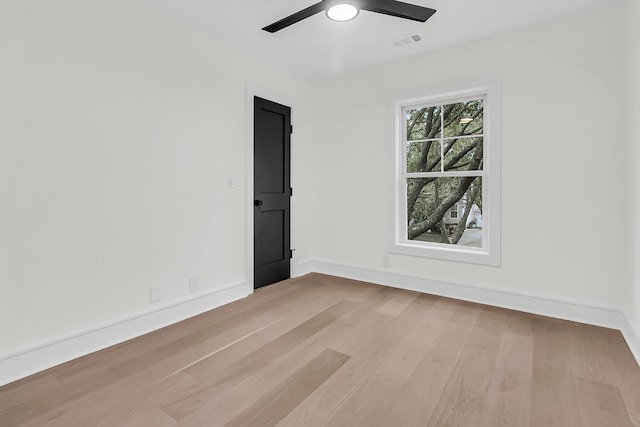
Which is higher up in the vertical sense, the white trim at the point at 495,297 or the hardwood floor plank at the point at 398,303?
the white trim at the point at 495,297

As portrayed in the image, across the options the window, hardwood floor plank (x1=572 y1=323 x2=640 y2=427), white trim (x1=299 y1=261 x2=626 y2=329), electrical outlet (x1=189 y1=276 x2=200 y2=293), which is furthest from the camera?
the window

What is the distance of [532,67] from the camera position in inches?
115

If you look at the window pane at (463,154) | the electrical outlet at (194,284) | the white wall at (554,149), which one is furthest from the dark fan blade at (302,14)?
the electrical outlet at (194,284)

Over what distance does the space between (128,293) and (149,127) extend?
1335 millimetres

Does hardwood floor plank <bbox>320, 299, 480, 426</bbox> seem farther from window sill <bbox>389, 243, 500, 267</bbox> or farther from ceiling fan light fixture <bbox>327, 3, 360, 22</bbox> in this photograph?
ceiling fan light fixture <bbox>327, 3, 360, 22</bbox>

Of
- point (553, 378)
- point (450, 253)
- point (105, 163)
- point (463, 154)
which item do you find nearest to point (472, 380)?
point (553, 378)

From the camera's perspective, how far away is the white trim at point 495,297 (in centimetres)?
269

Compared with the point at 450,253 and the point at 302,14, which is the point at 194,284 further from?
the point at 450,253

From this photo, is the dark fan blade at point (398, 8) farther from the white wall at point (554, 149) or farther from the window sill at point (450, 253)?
the window sill at point (450, 253)

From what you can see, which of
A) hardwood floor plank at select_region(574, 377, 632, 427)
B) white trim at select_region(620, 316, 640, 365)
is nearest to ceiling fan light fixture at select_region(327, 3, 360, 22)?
hardwood floor plank at select_region(574, 377, 632, 427)

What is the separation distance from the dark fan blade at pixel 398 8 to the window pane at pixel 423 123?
1.47 m

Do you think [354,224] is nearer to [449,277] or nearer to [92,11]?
[449,277]

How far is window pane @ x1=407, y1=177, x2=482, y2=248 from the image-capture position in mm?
3451

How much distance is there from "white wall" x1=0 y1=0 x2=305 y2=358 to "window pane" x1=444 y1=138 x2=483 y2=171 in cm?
236
